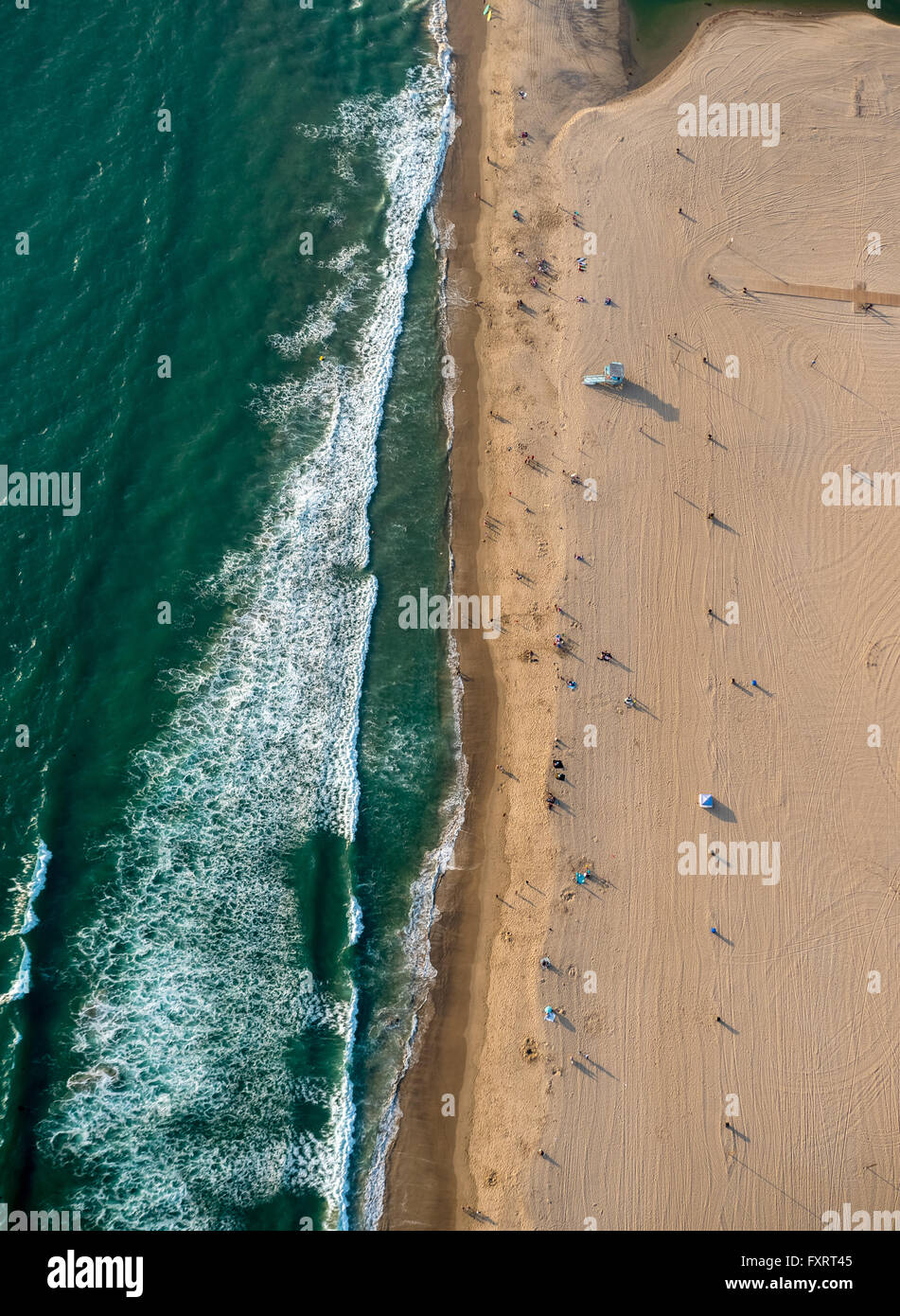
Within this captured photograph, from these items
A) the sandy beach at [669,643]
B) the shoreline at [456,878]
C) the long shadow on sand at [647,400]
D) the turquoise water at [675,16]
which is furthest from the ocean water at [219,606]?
the turquoise water at [675,16]

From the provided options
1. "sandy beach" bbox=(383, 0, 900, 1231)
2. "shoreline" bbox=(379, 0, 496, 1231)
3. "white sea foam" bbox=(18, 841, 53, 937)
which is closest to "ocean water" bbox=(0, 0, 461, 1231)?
"white sea foam" bbox=(18, 841, 53, 937)

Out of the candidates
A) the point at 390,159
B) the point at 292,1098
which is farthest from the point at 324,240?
the point at 292,1098

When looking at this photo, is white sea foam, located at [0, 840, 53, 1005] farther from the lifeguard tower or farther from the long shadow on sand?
the long shadow on sand

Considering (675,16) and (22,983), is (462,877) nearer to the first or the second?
(22,983)

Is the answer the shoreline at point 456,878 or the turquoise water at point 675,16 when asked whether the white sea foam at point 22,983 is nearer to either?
the shoreline at point 456,878

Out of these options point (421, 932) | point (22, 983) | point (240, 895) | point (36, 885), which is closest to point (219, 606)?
point (240, 895)
